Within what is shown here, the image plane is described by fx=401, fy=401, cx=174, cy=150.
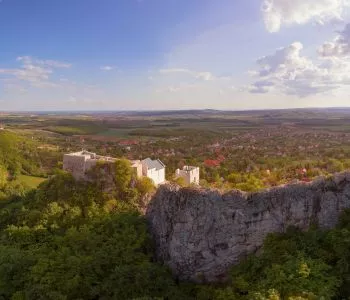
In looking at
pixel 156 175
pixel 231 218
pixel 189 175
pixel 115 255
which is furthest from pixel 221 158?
pixel 231 218

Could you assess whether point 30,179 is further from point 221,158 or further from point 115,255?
point 115,255

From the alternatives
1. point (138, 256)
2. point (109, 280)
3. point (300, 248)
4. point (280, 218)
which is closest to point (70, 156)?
point (138, 256)

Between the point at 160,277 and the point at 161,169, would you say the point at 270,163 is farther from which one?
the point at 160,277

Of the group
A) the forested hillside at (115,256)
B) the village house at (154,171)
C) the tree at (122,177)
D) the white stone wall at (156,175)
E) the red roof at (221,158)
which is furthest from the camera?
the red roof at (221,158)

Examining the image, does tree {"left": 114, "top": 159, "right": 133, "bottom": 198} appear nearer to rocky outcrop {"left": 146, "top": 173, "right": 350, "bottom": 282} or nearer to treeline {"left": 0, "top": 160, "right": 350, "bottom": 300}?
treeline {"left": 0, "top": 160, "right": 350, "bottom": 300}

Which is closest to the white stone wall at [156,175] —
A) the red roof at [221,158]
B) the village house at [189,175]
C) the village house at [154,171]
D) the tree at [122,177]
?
the village house at [154,171]

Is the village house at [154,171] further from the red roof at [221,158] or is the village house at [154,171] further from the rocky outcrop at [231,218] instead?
the red roof at [221,158]

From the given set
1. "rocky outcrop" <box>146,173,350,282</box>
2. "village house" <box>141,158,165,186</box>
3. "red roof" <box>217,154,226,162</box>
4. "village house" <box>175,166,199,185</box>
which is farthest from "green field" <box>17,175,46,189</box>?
"rocky outcrop" <box>146,173,350,282</box>
